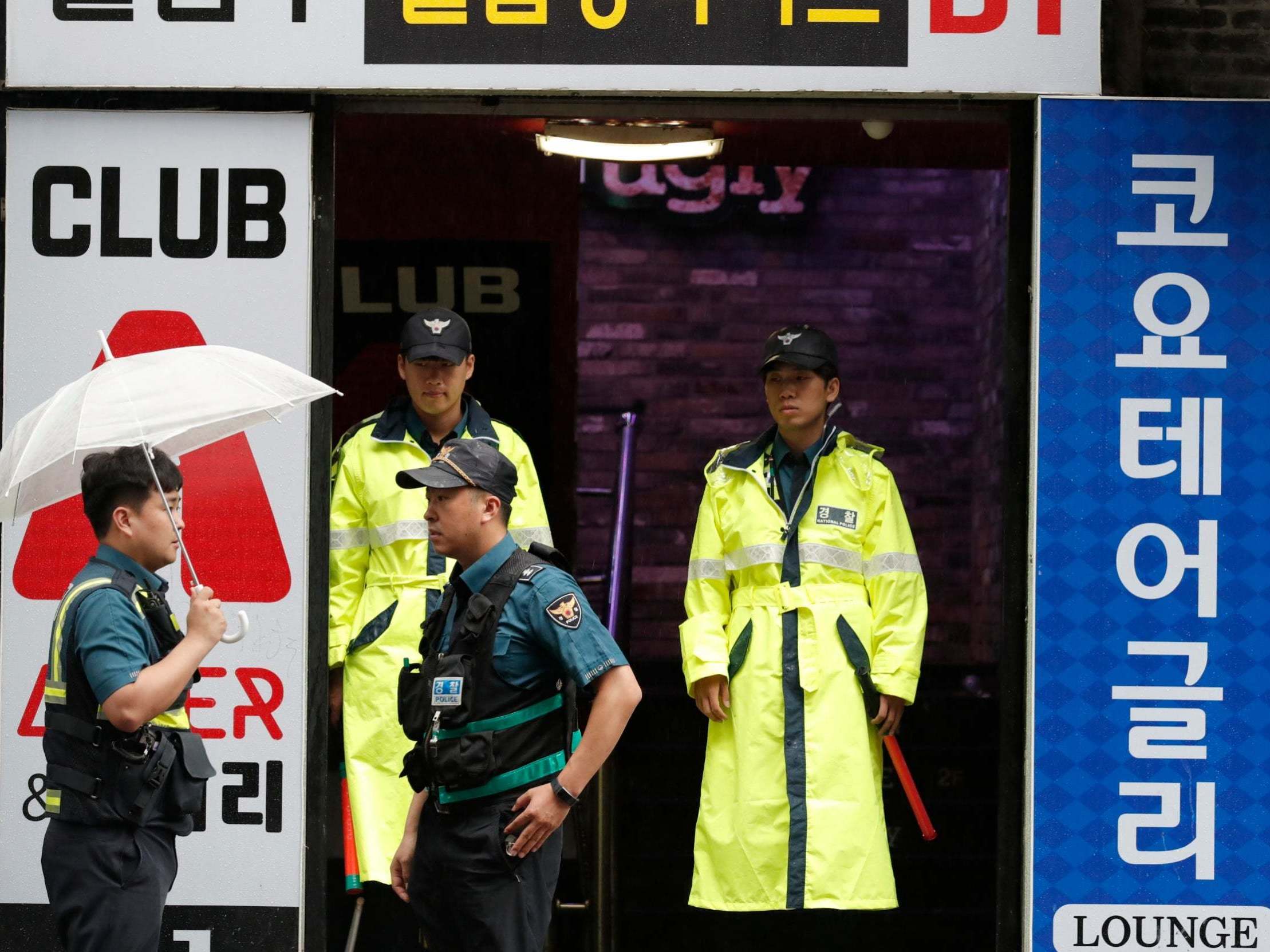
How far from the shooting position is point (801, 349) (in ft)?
20.4

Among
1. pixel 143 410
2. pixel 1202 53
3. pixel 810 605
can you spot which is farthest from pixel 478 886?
pixel 1202 53

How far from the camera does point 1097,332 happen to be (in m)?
5.99

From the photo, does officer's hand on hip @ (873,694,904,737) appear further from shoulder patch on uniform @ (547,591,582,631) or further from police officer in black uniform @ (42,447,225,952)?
police officer in black uniform @ (42,447,225,952)

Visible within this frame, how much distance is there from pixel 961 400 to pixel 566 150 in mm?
4229

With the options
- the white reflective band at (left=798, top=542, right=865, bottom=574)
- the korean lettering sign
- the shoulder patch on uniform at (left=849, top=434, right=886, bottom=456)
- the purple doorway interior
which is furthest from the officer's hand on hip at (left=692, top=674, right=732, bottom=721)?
the purple doorway interior

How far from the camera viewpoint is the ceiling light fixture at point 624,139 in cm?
709

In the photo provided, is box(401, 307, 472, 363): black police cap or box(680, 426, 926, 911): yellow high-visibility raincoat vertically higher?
box(401, 307, 472, 363): black police cap

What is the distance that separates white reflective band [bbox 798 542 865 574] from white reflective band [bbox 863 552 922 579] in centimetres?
6

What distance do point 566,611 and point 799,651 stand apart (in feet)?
5.65

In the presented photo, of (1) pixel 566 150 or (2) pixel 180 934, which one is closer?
(2) pixel 180 934

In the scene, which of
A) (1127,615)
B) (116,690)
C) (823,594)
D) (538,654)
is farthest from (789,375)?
(116,690)

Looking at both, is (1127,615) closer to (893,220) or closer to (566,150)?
(566,150)

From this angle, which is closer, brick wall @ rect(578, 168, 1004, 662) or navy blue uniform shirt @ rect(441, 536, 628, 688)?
navy blue uniform shirt @ rect(441, 536, 628, 688)

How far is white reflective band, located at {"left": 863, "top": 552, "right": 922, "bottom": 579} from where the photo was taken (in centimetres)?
612
